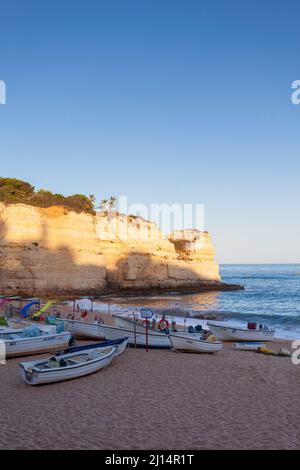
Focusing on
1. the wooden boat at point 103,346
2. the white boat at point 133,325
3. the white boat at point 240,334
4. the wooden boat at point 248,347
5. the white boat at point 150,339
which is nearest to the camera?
the wooden boat at point 103,346

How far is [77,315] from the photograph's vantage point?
2964cm

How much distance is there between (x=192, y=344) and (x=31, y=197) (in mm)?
43233

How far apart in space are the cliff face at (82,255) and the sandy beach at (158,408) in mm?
29215

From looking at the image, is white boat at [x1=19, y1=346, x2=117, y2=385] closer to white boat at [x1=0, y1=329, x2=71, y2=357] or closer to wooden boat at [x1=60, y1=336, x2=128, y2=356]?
wooden boat at [x1=60, y1=336, x2=128, y2=356]

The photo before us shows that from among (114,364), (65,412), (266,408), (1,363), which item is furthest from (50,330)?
(266,408)

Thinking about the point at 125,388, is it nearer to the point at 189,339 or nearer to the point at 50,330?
the point at 189,339

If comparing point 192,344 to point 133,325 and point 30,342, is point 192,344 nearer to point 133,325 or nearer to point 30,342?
point 133,325

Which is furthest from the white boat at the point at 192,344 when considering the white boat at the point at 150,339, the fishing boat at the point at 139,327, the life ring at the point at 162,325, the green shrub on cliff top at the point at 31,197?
the green shrub on cliff top at the point at 31,197

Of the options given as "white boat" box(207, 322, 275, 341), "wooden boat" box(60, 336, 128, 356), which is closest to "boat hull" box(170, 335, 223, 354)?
"wooden boat" box(60, 336, 128, 356)

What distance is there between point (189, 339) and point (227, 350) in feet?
10.5

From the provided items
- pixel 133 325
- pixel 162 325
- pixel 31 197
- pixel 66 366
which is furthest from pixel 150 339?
pixel 31 197

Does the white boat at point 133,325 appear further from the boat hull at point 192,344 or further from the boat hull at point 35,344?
the boat hull at point 35,344

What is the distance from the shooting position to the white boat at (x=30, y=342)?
16250 mm
